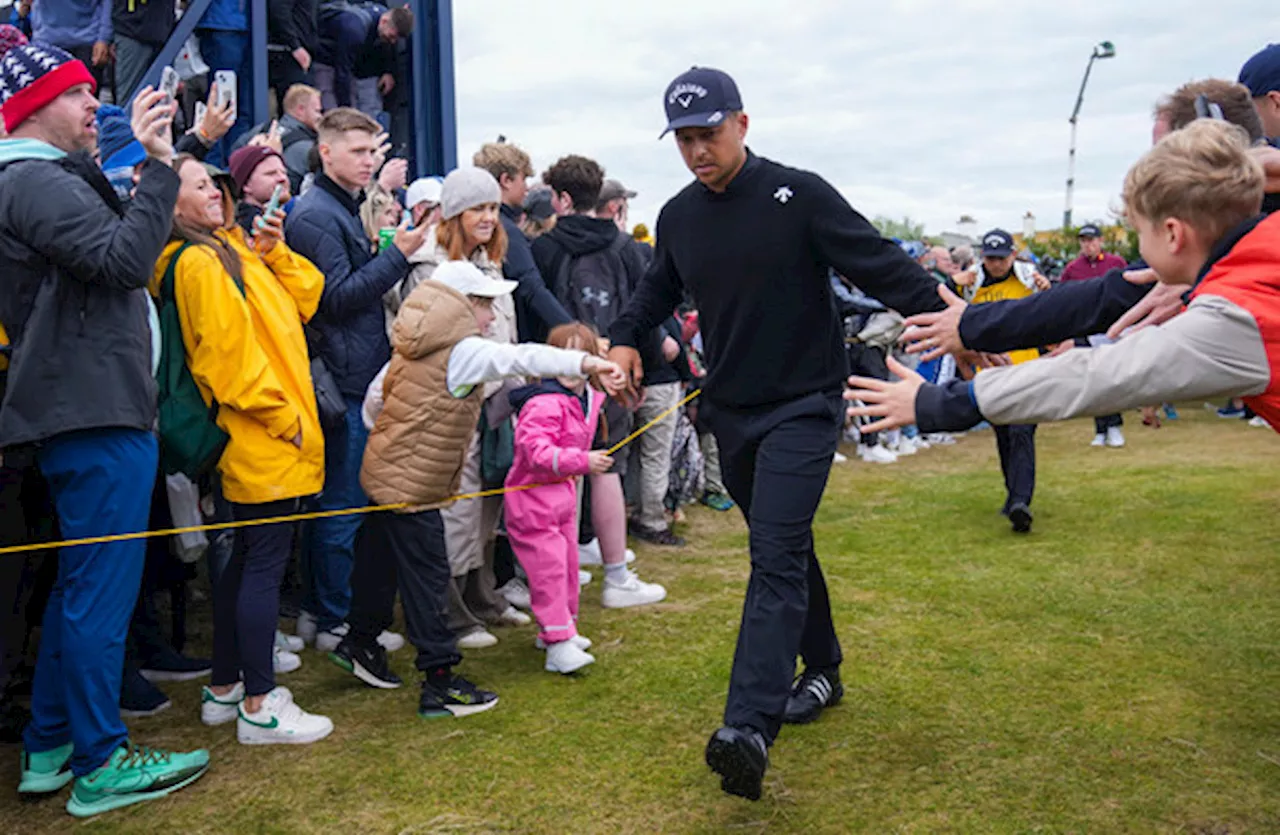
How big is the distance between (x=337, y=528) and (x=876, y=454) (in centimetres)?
751

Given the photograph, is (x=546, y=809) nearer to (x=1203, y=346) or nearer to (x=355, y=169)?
(x=1203, y=346)

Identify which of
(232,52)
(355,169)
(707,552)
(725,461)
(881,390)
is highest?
(232,52)

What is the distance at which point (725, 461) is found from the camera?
405cm

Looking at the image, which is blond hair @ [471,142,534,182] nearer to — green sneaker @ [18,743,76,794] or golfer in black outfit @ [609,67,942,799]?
golfer in black outfit @ [609,67,942,799]

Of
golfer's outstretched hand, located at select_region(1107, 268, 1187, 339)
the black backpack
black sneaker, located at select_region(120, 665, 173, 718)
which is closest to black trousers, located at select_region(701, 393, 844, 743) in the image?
golfer's outstretched hand, located at select_region(1107, 268, 1187, 339)

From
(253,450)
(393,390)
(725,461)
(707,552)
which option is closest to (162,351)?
(253,450)

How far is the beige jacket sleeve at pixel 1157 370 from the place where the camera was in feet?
8.55

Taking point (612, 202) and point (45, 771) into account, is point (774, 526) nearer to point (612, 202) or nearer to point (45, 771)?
point (45, 771)

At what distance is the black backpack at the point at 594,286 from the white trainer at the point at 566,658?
2.43m

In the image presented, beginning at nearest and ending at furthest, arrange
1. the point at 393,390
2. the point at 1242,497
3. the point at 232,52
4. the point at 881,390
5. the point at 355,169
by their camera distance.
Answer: the point at 881,390 < the point at 393,390 < the point at 355,169 < the point at 232,52 < the point at 1242,497

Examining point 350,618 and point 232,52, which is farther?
point 232,52

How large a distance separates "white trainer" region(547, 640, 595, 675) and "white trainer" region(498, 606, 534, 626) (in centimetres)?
83

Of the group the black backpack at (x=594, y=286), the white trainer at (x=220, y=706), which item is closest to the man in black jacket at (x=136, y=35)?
the black backpack at (x=594, y=286)

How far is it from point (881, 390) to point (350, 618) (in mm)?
2729
